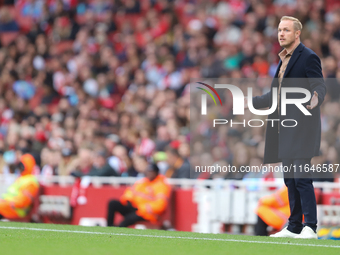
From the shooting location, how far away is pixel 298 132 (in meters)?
5.38

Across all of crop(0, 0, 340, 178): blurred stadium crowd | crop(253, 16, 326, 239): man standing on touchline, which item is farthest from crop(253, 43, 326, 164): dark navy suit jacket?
crop(0, 0, 340, 178): blurred stadium crowd

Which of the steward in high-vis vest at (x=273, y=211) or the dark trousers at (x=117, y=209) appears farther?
the dark trousers at (x=117, y=209)

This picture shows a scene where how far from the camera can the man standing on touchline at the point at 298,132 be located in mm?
5309

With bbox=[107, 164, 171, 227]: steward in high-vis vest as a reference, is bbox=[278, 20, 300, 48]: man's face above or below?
above

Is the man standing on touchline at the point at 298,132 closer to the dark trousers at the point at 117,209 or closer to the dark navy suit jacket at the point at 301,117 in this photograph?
the dark navy suit jacket at the point at 301,117

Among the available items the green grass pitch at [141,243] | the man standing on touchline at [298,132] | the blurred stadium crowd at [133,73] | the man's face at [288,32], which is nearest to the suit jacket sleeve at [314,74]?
the man standing on touchline at [298,132]

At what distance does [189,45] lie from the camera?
44.9 ft

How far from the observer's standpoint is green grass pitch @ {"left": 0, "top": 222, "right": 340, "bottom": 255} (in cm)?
450

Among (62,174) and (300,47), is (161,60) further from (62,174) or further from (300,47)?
(300,47)

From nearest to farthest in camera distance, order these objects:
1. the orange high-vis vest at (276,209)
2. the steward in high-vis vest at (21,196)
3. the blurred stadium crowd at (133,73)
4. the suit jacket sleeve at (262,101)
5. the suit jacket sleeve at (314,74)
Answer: the suit jacket sleeve at (314,74) → the suit jacket sleeve at (262,101) → the orange high-vis vest at (276,209) → the blurred stadium crowd at (133,73) → the steward in high-vis vest at (21,196)

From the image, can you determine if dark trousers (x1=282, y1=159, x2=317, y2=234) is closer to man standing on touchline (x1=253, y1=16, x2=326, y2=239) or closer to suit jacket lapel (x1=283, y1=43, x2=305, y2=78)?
man standing on touchline (x1=253, y1=16, x2=326, y2=239)

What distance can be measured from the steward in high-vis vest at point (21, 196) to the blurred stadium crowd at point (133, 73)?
94cm

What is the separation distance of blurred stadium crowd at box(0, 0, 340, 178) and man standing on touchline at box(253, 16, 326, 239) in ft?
10.2

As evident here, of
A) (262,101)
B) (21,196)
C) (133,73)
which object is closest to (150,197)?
(21,196)
